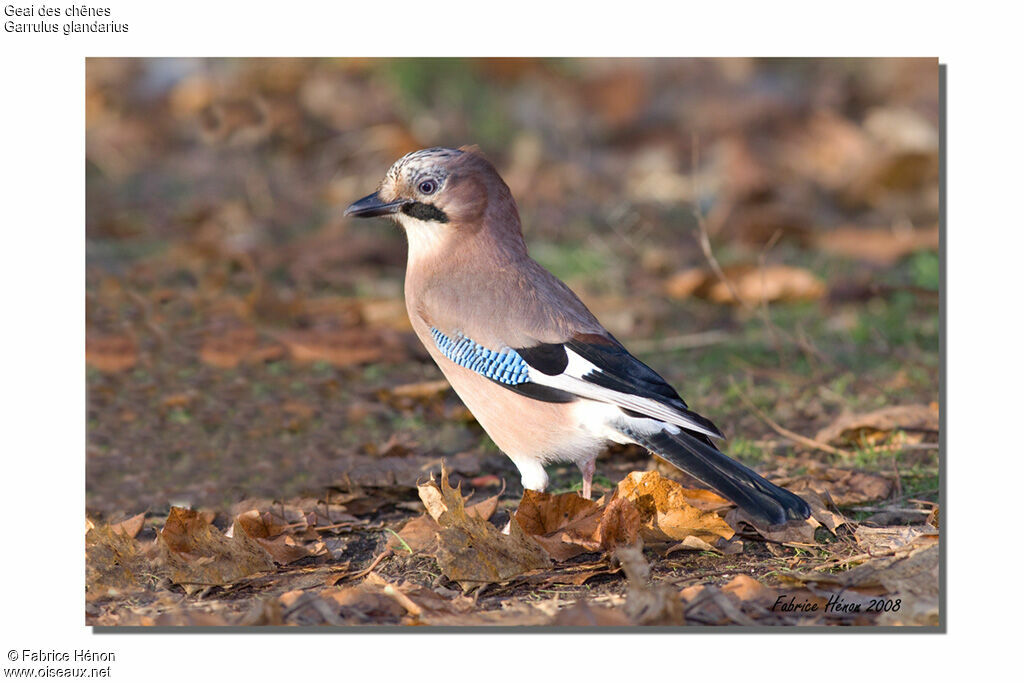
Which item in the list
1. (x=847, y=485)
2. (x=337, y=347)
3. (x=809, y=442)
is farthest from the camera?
(x=337, y=347)

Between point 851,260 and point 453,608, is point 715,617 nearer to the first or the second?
point 453,608

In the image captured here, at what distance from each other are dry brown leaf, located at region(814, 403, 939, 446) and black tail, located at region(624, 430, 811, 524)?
1373 mm

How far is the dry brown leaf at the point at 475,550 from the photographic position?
143 inches

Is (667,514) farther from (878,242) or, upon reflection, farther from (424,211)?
(878,242)

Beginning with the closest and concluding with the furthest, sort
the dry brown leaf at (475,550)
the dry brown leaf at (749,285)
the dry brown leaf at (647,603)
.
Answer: the dry brown leaf at (647,603)
the dry brown leaf at (475,550)
the dry brown leaf at (749,285)

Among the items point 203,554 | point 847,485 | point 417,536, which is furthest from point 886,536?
point 203,554

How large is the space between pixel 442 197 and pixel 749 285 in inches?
126

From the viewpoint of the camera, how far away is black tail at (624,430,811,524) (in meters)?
3.66

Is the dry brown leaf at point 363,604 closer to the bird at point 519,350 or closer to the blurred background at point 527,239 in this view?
the bird at point 519,350

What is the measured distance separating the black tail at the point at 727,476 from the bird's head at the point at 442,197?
99 cm

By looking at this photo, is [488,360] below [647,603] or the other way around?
the other way around

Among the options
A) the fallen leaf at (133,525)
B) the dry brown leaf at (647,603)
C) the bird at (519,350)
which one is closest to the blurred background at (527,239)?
the fallen leaf at (133,525)

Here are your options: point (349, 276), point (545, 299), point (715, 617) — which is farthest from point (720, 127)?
point (715, 617)
